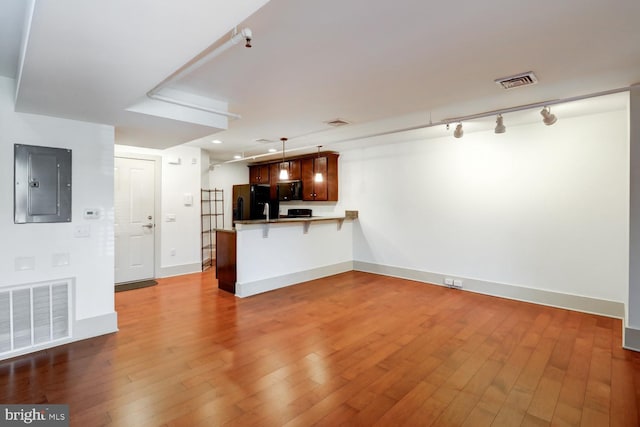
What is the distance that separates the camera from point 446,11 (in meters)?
1.84

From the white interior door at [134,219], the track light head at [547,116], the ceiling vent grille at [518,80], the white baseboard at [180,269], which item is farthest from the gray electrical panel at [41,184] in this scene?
the track light head at [547,116]

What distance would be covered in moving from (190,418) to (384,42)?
9.28 ft

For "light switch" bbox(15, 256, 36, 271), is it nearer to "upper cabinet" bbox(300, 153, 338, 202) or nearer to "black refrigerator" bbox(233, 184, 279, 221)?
"black refrigerator" bbox(233, 184, 279, 221)

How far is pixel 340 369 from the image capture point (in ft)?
8.36

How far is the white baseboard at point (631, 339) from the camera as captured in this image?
9.48ft

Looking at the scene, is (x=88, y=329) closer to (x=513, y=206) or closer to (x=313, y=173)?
(x=313, y=173)

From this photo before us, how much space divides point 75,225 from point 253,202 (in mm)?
3456

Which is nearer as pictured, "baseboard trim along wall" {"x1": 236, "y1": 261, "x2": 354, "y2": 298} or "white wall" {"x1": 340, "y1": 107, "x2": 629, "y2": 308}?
"white wall" {"x1": 340, "y1": 107, "x2": 629, "y2": 308}

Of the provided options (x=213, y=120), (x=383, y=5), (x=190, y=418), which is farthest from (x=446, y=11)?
(x=190, y=418)

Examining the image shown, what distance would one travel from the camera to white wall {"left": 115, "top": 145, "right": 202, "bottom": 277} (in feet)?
18.8

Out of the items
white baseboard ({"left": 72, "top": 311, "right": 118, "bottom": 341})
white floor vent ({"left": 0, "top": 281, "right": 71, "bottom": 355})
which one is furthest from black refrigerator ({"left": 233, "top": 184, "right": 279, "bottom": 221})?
white floor vent ({"left": 0, "top": 281, "right": 71, "bottom": 355})

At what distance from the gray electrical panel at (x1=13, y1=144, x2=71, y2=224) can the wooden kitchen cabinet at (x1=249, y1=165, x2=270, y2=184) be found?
4.97 metres

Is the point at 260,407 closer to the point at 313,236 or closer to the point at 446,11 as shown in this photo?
the point at 446,11

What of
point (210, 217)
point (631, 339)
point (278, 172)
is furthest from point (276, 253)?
point (631, 339)
